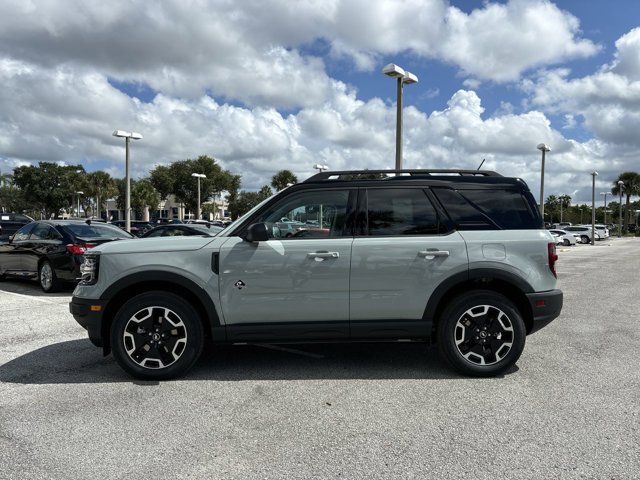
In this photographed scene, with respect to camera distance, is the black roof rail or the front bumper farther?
the black roof rail

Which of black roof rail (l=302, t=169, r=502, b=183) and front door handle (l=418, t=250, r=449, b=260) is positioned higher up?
black roof rail (l=302, t=169, r=502, b=183)

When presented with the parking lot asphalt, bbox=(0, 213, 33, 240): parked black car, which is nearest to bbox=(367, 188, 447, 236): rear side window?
the parking lot asphalt

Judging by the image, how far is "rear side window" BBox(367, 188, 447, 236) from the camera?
4762 millimetres

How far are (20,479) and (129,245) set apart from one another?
2.25 meters

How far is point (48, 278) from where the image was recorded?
10.4 m

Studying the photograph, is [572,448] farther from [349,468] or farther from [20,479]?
[20,479]

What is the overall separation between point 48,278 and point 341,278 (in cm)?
812

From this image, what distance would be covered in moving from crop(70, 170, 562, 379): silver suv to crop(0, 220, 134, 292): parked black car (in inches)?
227

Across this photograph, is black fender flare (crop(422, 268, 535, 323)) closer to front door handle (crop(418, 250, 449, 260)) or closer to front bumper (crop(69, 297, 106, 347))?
front door handle (crop(418, 250, 449, 260))

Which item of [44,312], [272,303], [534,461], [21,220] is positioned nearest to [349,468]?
[534,461]

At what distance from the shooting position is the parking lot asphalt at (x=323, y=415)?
311 centimetres

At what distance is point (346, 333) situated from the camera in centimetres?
465

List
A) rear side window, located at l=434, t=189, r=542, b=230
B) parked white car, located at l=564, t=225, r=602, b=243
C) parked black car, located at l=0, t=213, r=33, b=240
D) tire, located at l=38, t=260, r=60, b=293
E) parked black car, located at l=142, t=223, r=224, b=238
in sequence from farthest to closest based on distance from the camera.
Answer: parked white car, located at l=564, t=225, r=602, b=243 < parked black car, located at l=0, t=213, r=33, b=240 < parked black car, located at l=142, t=223, r=224, b=238 < tire, located at l=38, t=260, r=60, b=293 < rear side window, located at l=434, t=189, r=542, b=230

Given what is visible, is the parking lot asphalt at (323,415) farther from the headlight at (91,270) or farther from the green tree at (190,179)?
the green tree at (190,179)
